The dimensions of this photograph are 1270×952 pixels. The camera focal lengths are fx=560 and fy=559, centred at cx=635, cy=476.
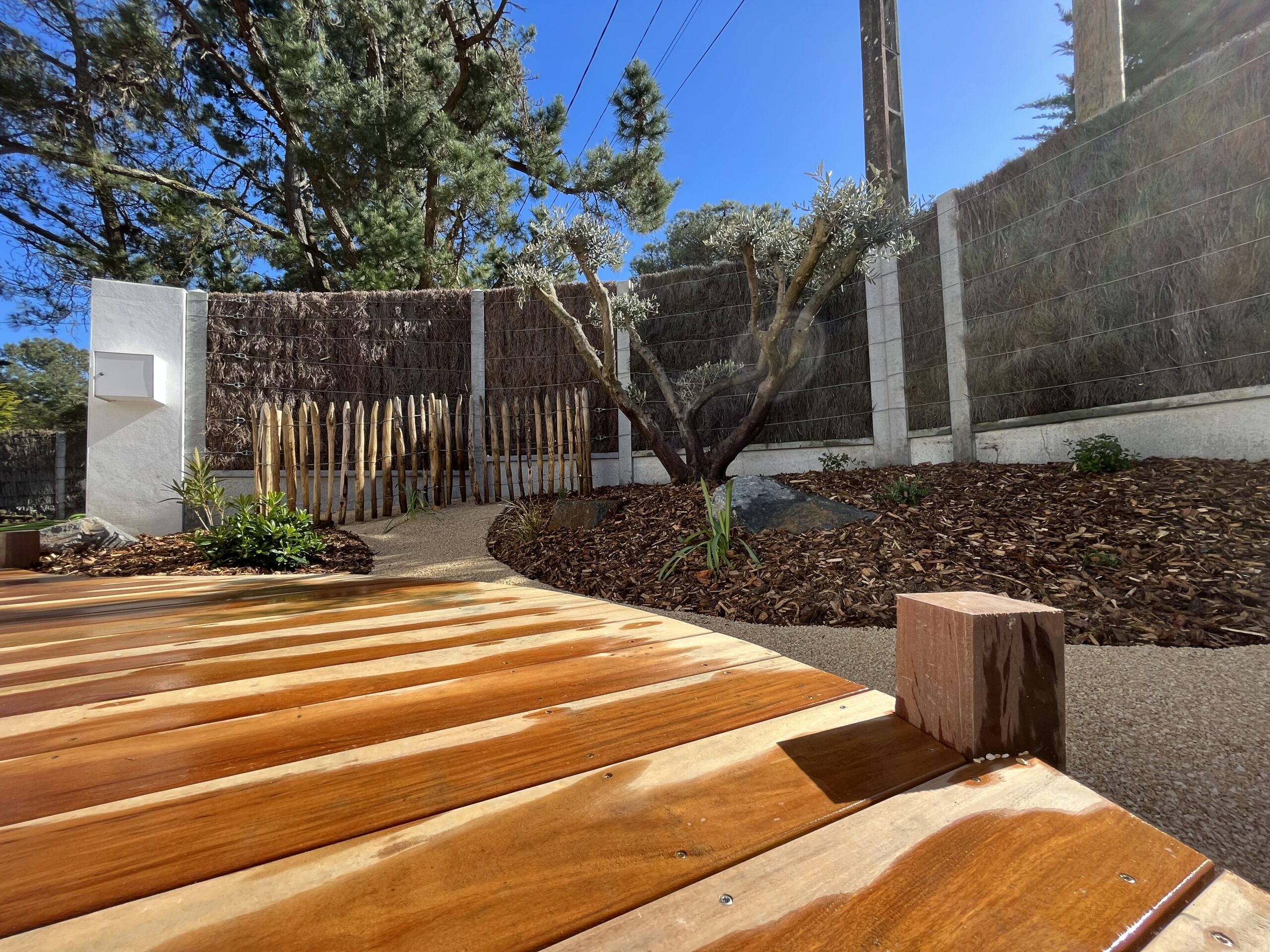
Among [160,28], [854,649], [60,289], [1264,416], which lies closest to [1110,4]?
[1264,416]

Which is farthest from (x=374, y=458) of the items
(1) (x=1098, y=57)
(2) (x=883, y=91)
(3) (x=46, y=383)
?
(3) (x=46, y=383)

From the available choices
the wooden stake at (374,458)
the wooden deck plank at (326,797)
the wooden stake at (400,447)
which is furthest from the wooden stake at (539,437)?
the wooden deck plank at (326,797)

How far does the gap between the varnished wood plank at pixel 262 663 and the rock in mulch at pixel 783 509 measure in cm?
231

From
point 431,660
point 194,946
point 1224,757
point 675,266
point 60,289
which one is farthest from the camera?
point 675,266

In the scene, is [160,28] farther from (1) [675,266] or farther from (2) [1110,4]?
(2) [1110,4]

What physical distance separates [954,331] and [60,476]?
544 inches

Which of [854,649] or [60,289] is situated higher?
[60,289]

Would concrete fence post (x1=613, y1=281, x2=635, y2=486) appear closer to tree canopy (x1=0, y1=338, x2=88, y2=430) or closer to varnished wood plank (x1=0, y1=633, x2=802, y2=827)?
varnished wood plank (x1=0, y1=633, x2=802, y2=827)

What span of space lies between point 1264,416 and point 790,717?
400cm

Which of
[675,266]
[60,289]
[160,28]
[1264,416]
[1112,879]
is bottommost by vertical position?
[1112,879]

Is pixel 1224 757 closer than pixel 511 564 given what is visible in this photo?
Yes

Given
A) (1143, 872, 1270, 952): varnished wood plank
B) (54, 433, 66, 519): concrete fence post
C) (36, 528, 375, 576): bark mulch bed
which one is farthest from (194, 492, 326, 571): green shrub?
(54, 433, 66, 519): concrete fence post

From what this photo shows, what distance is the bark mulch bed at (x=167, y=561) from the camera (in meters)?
3.98

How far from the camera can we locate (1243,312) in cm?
320
